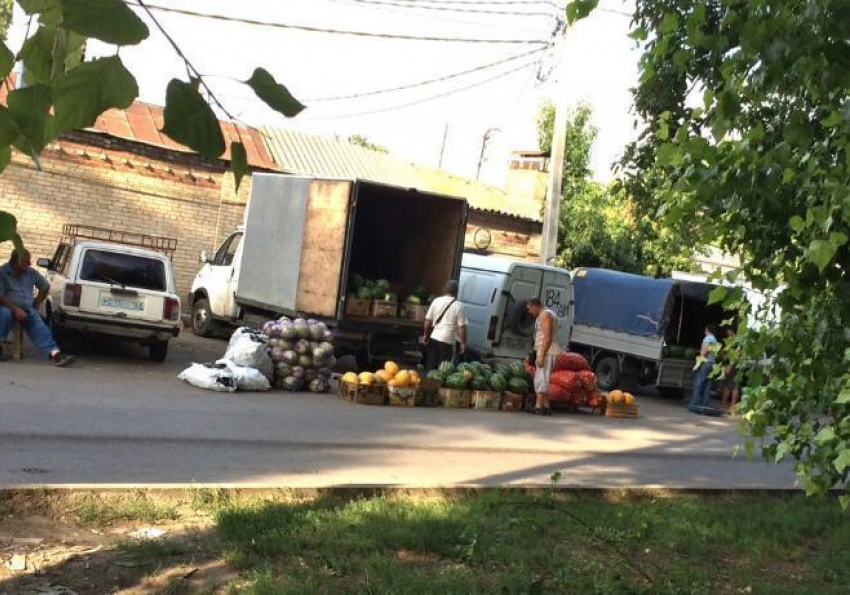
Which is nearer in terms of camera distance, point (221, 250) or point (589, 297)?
point (221, 250)

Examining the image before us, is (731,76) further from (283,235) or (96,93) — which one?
(283,235)

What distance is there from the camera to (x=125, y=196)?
20531mm

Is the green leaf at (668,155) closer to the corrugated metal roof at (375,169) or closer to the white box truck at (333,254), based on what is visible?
the white box truck at (333,254)

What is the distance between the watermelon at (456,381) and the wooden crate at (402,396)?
69cm

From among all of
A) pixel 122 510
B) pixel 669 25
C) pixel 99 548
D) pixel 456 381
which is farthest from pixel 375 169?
pixel 669 25

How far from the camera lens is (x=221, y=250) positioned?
1891 centimetres

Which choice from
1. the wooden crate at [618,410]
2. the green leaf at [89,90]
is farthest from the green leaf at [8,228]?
the wooden crate at [618,410]

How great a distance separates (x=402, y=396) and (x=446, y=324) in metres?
1.78

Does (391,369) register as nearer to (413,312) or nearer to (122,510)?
(413,312)

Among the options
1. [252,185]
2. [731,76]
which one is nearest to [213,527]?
[731,76]

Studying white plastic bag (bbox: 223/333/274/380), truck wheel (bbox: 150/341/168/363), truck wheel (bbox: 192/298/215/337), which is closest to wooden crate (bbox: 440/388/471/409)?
white plastic bag (bbox: 223/333/274/380)

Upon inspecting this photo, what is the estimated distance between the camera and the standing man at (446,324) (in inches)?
583

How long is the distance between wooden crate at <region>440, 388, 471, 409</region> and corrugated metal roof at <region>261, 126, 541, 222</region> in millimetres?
10955

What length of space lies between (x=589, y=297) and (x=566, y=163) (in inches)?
424
